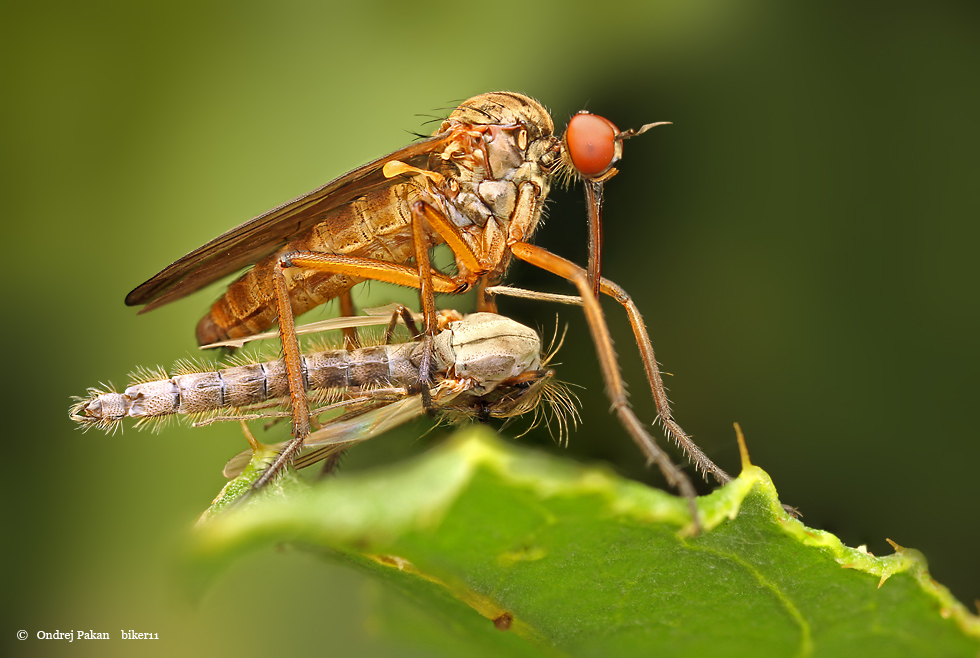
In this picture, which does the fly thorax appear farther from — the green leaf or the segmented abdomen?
the green leaf

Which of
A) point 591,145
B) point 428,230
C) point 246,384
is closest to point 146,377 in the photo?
point 246,384

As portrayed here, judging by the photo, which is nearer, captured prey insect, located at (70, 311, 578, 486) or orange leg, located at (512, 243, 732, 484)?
captured prey insect, located at (70, 311, 578, 486)

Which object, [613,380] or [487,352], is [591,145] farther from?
[613,380]

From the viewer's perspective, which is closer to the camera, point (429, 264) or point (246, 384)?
point (246, 384)

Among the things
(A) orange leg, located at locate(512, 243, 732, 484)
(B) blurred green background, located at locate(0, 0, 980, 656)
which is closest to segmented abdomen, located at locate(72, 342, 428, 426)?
(B) blurred green background, located at locate(0, 0, 980, 656)

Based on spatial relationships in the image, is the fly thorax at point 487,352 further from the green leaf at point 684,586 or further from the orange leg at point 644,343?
the green leaf at point 684,586

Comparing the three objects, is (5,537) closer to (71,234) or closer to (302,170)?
(71,234)

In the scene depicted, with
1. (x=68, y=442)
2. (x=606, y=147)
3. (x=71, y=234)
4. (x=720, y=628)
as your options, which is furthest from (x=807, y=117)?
(x=68, y=442)
